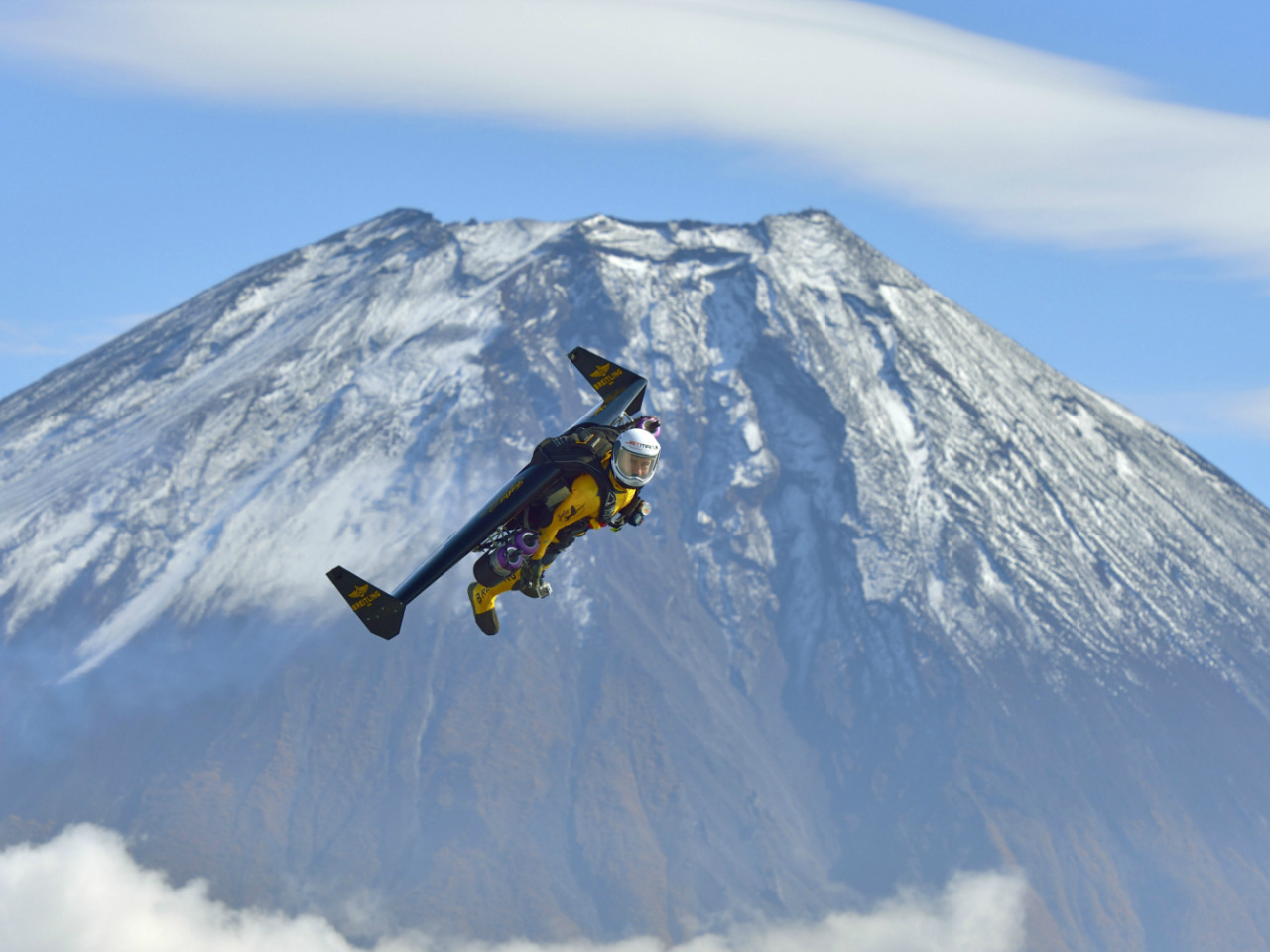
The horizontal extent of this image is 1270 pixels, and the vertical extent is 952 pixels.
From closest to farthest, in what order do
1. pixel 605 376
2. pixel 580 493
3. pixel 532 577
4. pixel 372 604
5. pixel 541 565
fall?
pixel 372 604 < pixel 532 577 < pixel 541 565 < pixel 580 493 < pixel 605 376

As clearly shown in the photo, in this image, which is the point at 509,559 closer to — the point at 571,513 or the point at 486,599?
the point at 486,599

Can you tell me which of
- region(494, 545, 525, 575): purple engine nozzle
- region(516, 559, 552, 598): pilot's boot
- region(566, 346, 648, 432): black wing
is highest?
region(566, 346, 648, 432): black wing

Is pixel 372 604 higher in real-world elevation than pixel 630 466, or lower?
lower

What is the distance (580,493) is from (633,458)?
6.25 ft

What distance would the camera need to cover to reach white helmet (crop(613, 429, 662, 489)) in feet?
149

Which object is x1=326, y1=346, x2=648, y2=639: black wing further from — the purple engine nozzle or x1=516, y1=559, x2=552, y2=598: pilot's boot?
x1=516, y1=559, x2=552, y2=598: pilot's boot

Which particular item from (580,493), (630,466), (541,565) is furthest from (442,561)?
(630,466)

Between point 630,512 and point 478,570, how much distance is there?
4.99 metres

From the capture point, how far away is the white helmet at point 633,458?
1785 inches

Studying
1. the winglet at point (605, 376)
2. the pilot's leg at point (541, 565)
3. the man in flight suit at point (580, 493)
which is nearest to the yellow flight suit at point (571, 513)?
the man in flight suit at point (580, 493)

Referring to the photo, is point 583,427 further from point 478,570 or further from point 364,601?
point 364,601

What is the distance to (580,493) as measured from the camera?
45.6 meters

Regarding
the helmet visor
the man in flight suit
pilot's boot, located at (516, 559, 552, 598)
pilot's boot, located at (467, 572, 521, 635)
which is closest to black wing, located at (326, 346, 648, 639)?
the man in flight suit

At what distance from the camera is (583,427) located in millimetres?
47031
